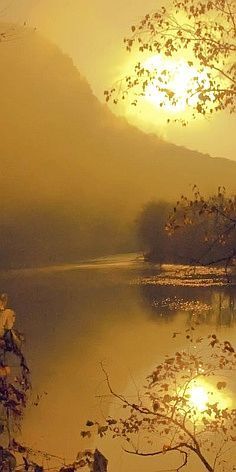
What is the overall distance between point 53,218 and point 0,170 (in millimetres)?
6265

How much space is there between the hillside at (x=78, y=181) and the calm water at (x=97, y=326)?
893 mm

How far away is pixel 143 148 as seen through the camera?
22.9 metres

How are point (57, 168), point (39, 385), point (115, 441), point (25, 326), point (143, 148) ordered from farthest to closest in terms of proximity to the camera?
point (57, 168) < point (143, 148) < point (25, 326) < point (39, 385) < point (115, 441)

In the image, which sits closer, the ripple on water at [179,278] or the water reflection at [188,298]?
the ripple on water at [179,278]

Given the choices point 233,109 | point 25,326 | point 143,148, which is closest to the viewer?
point 233,109

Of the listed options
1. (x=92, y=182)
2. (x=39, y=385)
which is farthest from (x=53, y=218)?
(x=39, y=385)

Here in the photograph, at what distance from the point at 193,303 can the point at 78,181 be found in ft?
21.8

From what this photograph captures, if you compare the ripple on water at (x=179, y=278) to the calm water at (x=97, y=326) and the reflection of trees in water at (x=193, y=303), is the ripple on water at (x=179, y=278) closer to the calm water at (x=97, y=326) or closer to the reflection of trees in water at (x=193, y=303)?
the calm water at (x=97, y=326)

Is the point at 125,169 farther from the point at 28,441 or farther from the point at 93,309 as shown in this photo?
the point at 28,441

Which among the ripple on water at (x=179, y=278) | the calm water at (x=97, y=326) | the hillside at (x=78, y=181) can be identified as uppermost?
the hillside at (x=78, y=181)

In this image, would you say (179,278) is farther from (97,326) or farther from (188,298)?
(97,326)

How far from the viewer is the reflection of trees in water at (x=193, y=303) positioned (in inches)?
763

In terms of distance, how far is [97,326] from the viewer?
20516 mm

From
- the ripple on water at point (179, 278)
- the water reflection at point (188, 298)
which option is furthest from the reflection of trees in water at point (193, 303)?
the ripple on water at point (179, 278)
